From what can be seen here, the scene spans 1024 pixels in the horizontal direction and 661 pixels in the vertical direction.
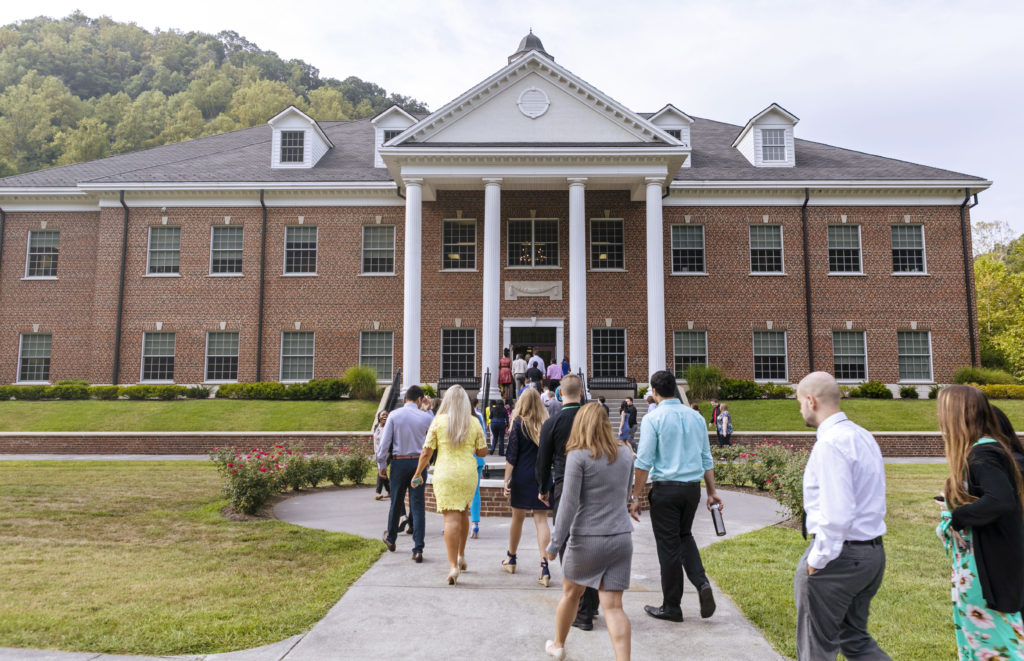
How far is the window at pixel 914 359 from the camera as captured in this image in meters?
24.5

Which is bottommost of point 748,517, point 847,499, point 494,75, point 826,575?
point 748,517

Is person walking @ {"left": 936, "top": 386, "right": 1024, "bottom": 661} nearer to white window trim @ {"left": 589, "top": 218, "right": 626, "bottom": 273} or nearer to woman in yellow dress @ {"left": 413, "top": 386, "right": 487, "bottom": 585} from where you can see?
woman in yellow dress @ {"left": 413, "top": 386, "right": 487, "bottom": 585}

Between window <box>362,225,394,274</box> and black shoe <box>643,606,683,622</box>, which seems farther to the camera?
window <box>362,225,394,274</box>

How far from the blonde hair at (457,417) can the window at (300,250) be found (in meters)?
19.9

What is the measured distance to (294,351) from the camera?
81.4 feet

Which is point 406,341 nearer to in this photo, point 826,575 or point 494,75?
point 494,75

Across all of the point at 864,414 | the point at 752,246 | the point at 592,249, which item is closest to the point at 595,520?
the point at 864,414

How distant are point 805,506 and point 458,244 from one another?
2197 cm

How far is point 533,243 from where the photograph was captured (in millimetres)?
24672

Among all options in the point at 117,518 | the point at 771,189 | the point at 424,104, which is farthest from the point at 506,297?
the point at 424,104

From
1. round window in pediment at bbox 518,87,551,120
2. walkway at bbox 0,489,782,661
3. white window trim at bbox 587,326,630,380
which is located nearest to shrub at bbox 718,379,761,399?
white window trim at bbox 587,326,630,380

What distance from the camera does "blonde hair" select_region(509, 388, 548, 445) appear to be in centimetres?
646

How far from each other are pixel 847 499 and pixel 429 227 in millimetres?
22440

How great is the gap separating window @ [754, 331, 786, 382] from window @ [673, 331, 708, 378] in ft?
6.47
